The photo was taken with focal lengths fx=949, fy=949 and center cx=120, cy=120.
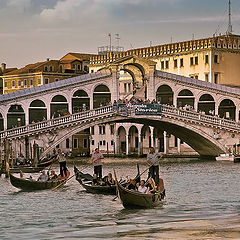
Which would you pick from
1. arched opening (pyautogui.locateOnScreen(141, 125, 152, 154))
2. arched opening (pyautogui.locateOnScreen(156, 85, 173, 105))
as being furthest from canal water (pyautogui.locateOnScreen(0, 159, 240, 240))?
arched opening (pyautogui.locateOnScreen(141, 125, 152, 154))

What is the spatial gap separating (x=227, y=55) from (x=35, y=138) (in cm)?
1552

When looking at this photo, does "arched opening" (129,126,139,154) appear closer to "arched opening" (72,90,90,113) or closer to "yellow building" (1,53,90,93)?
"yellow building" (1,53,90,93)

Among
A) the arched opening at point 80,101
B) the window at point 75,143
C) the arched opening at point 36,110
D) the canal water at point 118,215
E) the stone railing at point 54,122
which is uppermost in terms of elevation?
the arched opening at point 80,101

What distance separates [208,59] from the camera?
170 ft

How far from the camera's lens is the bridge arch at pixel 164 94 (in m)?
46.1

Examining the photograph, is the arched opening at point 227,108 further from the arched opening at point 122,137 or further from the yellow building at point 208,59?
the arched opening at point 122,137

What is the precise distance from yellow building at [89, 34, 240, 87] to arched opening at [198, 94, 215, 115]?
16.0 feet

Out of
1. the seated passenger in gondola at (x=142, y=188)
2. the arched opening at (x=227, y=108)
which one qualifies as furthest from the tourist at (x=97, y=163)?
the arched opening at (x=227, y=108)

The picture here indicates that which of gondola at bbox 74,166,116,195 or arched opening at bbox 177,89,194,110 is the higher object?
arched opening at bbox 177,89,194,110

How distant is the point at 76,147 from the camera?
6119 centimetres

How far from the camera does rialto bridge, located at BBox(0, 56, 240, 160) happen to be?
42000mm

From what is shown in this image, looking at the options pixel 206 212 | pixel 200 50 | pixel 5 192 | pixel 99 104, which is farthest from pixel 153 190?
pixel 200 50

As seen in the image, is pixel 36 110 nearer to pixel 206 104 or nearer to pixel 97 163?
pixel 206 104

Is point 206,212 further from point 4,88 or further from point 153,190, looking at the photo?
point 4,88
